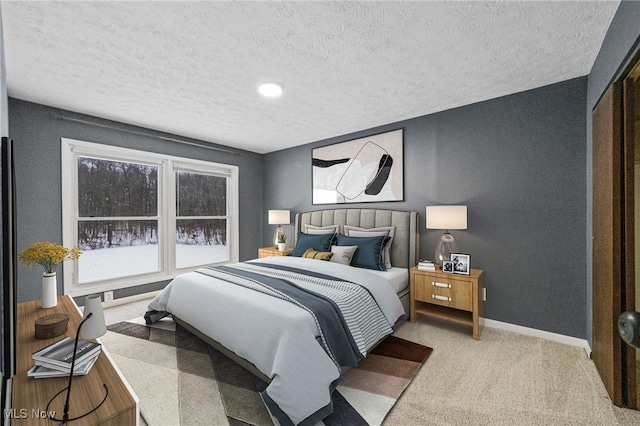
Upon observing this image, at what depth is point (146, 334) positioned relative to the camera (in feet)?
9.21

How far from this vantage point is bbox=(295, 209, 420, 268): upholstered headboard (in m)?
3.44

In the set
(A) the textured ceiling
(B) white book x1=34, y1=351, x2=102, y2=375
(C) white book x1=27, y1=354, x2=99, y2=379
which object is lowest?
(C) white book x1=27, y1=354, x2=99, y2=379

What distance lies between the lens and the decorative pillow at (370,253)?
325 cm

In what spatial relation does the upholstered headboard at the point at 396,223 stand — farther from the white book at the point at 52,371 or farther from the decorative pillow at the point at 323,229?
the white book at the point at 52,371

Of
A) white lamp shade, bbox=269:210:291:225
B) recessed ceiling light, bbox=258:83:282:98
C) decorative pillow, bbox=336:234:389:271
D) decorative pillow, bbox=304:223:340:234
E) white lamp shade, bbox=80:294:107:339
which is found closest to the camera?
white lamp shade, bbox=80:294:107:339

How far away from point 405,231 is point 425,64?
186 centimetres

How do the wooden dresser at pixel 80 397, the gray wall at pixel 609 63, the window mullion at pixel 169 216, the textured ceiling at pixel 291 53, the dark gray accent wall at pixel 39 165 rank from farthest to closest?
the window mullion at pixel 169 216 < the dark gray accent wall at pixel 39 165 < the textured ceiling at pixel 291 53 < the gray wall at pixel 609 63 < the wooden dresser at pixel 80 397

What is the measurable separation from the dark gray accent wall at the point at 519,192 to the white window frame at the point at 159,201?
320cm

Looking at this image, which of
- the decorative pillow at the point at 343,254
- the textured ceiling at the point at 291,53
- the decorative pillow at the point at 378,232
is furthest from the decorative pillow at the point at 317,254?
the textured ceiling at the point at 291,53

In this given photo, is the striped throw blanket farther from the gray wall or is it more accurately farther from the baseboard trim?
the gray wall

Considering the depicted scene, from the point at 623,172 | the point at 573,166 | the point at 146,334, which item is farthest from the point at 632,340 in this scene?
the point at 146,334

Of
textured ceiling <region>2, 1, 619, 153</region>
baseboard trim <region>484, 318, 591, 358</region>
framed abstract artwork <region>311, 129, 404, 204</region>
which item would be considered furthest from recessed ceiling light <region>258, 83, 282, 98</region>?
baseboard trim <region>484, 318, 591, 358</region>

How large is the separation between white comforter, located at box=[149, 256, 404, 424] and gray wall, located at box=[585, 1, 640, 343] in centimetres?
174

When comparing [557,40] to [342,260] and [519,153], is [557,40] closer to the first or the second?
[519,153]
